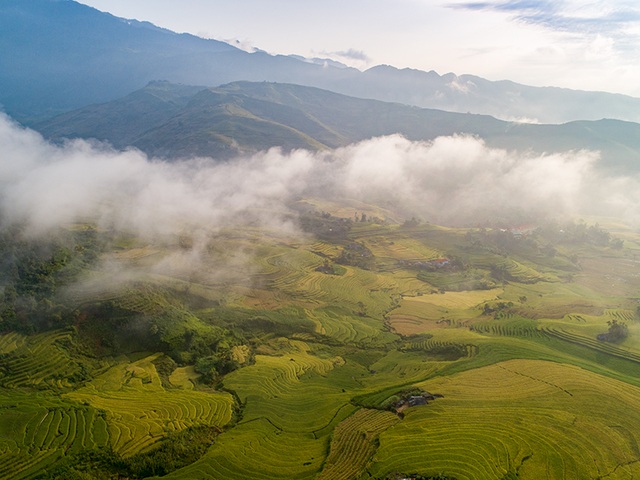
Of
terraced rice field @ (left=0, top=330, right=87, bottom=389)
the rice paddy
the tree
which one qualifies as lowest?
terraced rice field @ (left=0, top=330, right=87, bottom=389)

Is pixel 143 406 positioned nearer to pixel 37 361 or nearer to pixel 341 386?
pixel 37 361

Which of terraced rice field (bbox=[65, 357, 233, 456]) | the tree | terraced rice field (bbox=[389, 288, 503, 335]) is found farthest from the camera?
terraced rice field (bbox=[389, 288, 503, 335])

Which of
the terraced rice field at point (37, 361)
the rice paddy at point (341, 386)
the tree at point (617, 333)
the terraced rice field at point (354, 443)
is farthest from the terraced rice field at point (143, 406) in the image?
the tree at point (617, 333)

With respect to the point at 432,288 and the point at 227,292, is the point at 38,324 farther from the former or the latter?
the point at 432,288

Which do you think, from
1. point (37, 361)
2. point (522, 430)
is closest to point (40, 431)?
point (37, 361)

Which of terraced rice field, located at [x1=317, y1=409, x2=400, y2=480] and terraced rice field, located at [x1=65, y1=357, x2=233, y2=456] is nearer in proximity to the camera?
terraced rice field, located at [x1=317, y1=409, x2=400, y2=480]

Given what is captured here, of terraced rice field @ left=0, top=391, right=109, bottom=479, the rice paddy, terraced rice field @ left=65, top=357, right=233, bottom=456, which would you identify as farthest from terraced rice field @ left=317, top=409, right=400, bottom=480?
terraced rice field @ left=0, top=391, right=109, bottom=479

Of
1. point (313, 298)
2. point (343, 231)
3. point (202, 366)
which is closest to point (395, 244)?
point (343, 231)

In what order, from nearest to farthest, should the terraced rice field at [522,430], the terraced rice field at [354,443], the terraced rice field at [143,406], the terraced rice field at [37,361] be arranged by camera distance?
the terraced rice field at [522,430], the terraced rice field at [354,443], the terraced rice field at [143,406], the terraced rice field at [37,361]

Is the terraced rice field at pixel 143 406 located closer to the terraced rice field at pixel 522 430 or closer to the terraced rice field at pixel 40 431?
the terraced rice field at pixel 40 431

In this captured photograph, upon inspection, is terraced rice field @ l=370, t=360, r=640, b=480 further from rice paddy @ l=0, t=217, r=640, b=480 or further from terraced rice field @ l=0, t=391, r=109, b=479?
terraced rice field @ l=0, t=391, r=109, b=479

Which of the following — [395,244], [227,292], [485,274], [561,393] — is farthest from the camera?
[395,244]
